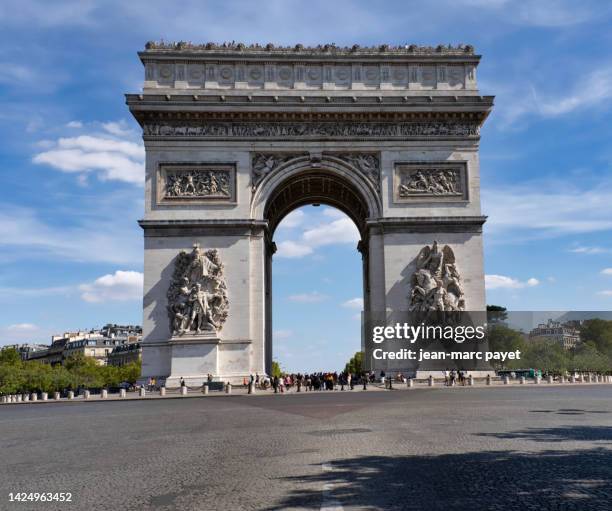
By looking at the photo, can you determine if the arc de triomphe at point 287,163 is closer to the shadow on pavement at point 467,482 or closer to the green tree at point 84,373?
the shadow on pavement at point 467,482

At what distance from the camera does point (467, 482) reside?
24.0 feet

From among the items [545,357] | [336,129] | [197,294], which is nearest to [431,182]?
[336,129]

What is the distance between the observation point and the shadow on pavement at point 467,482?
6.45 m

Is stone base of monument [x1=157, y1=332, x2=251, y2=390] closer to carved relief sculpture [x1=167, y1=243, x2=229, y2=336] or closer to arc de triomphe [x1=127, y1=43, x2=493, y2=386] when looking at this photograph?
arc de triomphe [x1=127, y1=43, x2=493, y2=386]

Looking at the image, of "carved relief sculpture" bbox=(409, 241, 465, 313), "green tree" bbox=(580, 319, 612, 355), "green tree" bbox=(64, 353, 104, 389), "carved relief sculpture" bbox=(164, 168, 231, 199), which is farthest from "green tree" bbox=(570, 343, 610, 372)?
"green tree" bbox=(64, 353, 104, 389)

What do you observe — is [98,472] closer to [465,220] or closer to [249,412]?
[249,412]

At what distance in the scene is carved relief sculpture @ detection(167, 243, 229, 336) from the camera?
34125 millimetres

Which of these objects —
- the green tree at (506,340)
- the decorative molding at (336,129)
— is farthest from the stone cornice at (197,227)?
the green tree at (506,340)

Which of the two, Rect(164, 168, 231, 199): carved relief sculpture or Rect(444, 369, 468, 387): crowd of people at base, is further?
Rect(164, 168, 231, 199): carved relief sculpture

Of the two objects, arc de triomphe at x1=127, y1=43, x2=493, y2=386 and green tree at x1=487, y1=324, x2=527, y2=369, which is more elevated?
arc de triomphe at x1=127, y1=43, x2=493, y2=386

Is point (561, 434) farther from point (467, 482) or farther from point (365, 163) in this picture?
point (365, 163)

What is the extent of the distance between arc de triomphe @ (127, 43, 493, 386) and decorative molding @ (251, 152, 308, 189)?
3.1 inches

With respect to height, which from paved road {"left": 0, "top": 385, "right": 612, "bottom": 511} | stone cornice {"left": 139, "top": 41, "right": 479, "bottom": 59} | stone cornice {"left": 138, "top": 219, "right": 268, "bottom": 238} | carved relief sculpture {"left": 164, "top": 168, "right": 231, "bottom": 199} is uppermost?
stone cornice {"left": 139, "top": 41, "right": 479, "bottom": 59}

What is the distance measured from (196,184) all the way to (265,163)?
12.5 ft
